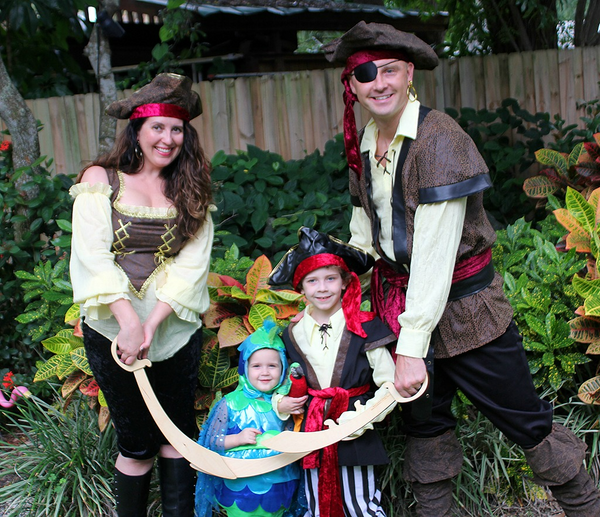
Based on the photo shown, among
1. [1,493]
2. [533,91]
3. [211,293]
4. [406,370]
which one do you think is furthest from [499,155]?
[1,493]

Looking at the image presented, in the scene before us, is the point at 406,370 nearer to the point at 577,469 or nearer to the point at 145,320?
the point at 577,469

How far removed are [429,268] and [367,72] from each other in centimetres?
68

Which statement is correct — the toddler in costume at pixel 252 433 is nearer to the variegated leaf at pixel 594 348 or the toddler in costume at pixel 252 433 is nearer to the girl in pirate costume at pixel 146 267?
the girl in pirate costume at pixel 146 267

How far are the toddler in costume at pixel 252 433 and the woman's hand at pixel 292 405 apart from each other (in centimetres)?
7

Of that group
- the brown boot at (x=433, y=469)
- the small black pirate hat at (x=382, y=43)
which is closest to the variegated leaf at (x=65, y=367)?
the brown boot at (x=433, y=469)

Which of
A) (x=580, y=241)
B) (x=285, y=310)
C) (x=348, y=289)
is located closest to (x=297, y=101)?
(x=285, y=310)

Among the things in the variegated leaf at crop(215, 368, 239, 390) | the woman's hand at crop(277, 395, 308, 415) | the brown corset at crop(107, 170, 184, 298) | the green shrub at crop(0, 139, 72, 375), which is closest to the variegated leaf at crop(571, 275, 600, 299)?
the woman's hand at crop(277, 395, 308, 415)

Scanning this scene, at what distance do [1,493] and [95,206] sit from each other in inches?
66.0

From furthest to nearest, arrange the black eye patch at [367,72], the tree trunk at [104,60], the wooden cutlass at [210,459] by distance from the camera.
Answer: the tree trunk at [104,60] < the wooden cutlass at [210,459] < the black eye patch at [367,72]

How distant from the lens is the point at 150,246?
7.98 ft

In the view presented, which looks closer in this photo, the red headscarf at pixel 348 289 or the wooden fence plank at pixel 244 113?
the red headscarf at pixel 348 289

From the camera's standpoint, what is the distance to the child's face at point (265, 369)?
2504mm

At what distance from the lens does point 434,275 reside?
202cm

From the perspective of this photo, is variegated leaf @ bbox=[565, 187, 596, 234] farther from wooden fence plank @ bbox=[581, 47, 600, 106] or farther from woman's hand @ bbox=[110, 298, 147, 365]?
wooden fence plank @ bbox=[581, 47, 600, 106]
